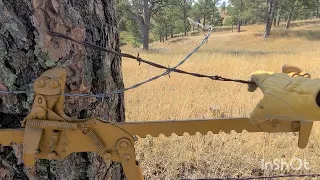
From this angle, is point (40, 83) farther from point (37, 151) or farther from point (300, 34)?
point (300, 34)

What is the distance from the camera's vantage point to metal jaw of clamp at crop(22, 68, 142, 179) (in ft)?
3.23

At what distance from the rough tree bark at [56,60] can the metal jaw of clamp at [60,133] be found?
0.66 feet

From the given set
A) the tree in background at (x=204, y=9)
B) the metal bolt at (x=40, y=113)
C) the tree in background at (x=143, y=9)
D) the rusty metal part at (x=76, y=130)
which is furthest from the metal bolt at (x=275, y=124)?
the tree in background at (x=204, y=9)

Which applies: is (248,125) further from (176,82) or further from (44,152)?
(176,82)

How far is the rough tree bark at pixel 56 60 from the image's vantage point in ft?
3.68

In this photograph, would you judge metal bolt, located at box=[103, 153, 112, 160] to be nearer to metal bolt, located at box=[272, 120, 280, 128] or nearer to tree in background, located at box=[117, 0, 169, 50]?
metal bolt, located at box=[272, 120, 280, 128]

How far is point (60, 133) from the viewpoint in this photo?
1.03 meters

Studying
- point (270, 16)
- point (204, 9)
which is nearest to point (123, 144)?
point (270, 16)

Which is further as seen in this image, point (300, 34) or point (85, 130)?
point (300, 34)

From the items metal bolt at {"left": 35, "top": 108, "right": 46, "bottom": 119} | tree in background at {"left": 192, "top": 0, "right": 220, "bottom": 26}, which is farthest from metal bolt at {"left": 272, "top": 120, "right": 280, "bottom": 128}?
tree in background at {"left": 192, "top": 0, "right": 220, "bottom": 26}

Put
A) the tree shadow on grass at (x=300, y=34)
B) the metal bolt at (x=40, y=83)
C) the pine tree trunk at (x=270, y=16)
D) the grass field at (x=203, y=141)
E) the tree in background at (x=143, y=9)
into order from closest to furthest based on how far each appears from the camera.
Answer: the metal bolt at (x=40, y=83) < the grass field at (x=203, y=141) < the tree in background at (x=143, y=9) < the tree shadow on grass at (x=300, y=34) < the pine tree trunk at (x=270, y=16)

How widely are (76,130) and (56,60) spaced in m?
0.29

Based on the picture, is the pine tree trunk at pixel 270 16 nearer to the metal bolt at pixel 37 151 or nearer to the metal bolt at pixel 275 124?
the metal bolt at pixel 275 124

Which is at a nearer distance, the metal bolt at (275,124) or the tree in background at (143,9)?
the metal bolt at (275,124)
